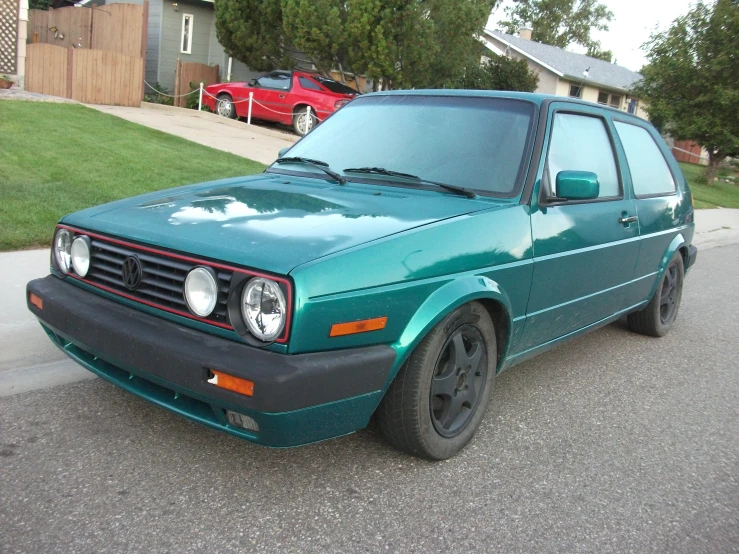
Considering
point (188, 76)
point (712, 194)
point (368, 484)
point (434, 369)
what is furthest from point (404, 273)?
point (712, 194)

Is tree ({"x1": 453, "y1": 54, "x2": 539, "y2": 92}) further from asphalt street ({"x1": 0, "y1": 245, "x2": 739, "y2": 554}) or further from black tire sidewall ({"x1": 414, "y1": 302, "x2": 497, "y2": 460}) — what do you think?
black tire sidewall ({"x1": 414, "y1": 302, "x2": 497, "y2": 460})

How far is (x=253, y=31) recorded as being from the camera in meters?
18.9

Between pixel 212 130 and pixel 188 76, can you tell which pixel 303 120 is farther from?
pixel 188 76

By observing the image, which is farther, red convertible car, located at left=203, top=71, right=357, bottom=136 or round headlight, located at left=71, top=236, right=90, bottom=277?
red convertible car, located at left=203, top=71, right=357, bottom=136

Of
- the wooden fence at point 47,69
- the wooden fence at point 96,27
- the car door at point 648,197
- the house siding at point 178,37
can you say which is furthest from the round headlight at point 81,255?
the house siding at point 178,37

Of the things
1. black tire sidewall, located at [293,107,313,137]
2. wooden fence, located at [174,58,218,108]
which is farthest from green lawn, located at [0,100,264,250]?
wooden fence, located at [174,58,218,108]

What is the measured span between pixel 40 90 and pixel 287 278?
15858mm

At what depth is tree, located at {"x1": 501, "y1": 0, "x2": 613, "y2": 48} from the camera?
5816 cm

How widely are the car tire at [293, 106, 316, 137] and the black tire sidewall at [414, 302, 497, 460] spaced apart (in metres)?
14.0

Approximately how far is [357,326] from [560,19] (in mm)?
61310

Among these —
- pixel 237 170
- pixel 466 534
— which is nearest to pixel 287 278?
pixel 466 534

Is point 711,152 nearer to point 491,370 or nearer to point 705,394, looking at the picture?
point 705,394

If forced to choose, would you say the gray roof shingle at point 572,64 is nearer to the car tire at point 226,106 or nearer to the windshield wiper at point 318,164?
the car tire at point 226,106

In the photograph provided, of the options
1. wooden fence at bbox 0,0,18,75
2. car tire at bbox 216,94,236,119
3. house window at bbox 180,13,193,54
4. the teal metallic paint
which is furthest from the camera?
house window at bbox 180,13,193,54
